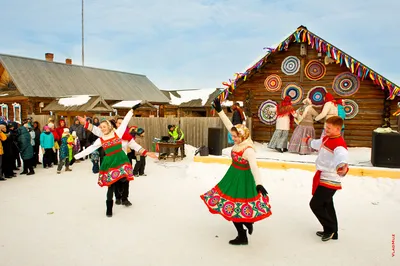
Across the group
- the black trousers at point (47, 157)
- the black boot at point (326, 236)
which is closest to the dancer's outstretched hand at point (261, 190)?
the black boot at point (326, 236)

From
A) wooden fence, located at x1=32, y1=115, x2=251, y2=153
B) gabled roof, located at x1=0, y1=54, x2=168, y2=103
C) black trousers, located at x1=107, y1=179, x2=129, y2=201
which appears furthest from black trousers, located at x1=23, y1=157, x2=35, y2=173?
gabled roof, located at x1=0, y1=54, x2=168, y2=103

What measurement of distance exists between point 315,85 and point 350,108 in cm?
Answer: 141

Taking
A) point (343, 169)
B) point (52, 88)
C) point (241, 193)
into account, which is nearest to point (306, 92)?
point (343, 169)

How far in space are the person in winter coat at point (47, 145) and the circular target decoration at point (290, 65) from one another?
850cm

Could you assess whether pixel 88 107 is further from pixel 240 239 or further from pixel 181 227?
pixel 240 239

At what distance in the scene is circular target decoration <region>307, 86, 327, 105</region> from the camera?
10.2 m

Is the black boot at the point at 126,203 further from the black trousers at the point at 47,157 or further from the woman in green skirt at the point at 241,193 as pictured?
the black trousers at the point at 47,157

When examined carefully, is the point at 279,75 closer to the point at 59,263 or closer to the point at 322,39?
the point at 322,39

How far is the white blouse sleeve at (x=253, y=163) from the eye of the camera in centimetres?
365

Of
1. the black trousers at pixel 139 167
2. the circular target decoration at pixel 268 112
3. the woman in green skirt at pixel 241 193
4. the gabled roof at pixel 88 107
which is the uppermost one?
the gabled roof at pixel 88 107

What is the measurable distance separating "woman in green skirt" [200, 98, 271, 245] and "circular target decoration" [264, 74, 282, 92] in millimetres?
7644

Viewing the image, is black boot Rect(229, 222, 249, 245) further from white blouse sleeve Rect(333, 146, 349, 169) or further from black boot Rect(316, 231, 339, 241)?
white blouse sleeve Rect(333, 146, 349, 169)

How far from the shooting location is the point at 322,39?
968 centimetres

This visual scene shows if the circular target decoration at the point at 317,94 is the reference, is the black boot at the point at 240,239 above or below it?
below
